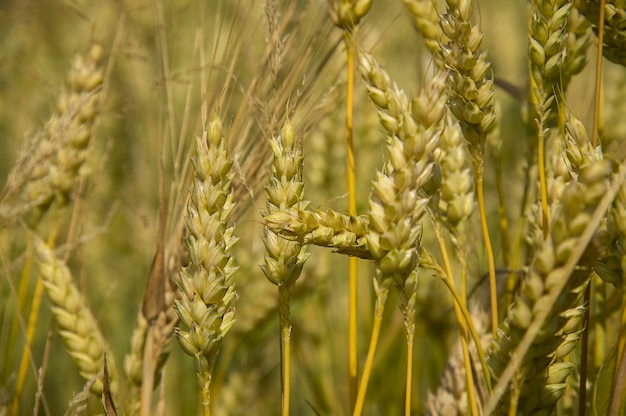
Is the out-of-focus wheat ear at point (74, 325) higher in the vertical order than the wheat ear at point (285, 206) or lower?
lower

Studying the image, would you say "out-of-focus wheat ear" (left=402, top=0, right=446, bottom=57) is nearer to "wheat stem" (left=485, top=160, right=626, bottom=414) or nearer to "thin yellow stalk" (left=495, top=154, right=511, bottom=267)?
"thin yellow stalk" (left=495, top=154, right=511, bottom=267)

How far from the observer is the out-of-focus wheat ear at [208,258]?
1.85 feet

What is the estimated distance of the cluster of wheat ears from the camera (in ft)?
1.68

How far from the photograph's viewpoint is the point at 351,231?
54 centimetres

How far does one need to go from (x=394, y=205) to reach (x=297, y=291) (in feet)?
2.32

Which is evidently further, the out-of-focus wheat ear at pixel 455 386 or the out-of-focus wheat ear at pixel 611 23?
the out-of-focus wheat ear at pixel 455 386

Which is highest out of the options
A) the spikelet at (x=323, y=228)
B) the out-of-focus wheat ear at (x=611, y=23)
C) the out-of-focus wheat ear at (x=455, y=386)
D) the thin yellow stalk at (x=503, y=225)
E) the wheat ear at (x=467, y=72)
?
the out-of-focus wheat ear at (x=611, y=23)

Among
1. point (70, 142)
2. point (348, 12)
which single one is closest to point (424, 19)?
point (348, 12)

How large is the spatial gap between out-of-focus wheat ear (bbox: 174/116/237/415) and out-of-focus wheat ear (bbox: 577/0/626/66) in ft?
1.25

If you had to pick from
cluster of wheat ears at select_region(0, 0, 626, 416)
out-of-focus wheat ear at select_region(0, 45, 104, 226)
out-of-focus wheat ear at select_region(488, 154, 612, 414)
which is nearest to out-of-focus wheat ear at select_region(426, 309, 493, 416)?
cluster of wheat ears at select_region(0, 0, 626, 416)

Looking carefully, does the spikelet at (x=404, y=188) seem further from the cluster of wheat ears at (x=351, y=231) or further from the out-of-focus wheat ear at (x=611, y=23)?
the out-of-focus wheat ear at (x=611, y=23)

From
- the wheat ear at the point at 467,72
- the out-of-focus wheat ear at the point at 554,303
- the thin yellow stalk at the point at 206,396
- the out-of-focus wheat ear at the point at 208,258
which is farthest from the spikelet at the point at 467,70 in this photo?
the thin yellow stalk at the point at 206,396

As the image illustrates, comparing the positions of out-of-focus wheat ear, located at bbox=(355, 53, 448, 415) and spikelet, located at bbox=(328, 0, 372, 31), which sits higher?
spikelet, located at bbox=(328, 0, 372, 31)

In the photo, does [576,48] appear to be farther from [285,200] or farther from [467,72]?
[285,200]
